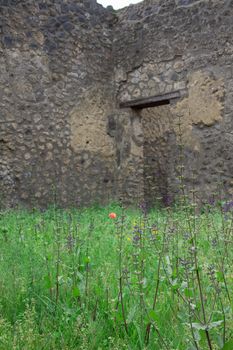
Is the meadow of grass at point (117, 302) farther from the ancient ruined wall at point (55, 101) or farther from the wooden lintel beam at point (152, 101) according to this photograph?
the wooden lintel beam at point (152, 101)

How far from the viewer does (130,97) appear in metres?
7.49

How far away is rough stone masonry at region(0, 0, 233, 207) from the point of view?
635 cm

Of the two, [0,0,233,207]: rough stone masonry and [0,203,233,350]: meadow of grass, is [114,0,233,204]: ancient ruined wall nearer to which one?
[0,0,233,207]: rough stone masonry

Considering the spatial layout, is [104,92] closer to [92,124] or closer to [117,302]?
[92,124]

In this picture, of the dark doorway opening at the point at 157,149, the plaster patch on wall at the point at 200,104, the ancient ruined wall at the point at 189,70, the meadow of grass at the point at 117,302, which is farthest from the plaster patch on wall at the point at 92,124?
the meadow of grass at the point at 117,302

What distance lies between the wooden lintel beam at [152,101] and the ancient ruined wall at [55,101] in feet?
1.28

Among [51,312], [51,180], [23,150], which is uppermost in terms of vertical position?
[23,150]

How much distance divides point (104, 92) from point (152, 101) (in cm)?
90

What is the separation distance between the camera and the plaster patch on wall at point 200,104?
6371 mm

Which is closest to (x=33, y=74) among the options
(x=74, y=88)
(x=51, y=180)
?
(x=74, y=88)

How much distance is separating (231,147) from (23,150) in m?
2.77

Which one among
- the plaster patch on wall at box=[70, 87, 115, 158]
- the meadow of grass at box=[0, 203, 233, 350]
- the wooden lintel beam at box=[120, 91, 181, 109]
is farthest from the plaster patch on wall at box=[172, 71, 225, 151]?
the meadow of grass at box=[0, 203, 233, 350]

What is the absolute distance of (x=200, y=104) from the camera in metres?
6.54

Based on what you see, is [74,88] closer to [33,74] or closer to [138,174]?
[33,74]
